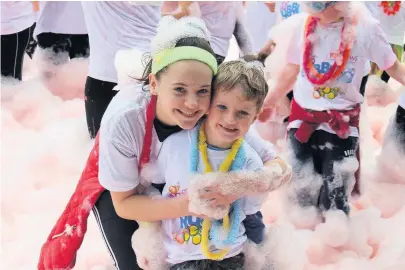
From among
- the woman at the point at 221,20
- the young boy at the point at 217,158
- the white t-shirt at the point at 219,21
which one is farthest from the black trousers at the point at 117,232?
the white t-shirt at the point at 219,21

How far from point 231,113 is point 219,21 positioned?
1.16 metres

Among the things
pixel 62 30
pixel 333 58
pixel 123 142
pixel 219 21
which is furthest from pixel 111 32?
pixel 62 30

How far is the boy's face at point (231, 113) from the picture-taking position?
987mm

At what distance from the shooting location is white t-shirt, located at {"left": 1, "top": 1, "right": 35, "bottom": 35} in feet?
8.08

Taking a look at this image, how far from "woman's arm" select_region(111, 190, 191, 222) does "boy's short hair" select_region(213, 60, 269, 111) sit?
0.22 m

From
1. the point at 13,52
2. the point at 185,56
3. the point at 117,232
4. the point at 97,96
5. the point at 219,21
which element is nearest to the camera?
the point at 185,56

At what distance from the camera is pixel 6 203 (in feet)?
6.29

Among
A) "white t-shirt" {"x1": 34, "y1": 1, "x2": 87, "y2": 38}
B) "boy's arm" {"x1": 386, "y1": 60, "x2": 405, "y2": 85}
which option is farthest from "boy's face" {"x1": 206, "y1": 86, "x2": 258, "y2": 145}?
"white t-shirt" {"x1": 34, "y1": 1, "x2": 87, "y2": 38}

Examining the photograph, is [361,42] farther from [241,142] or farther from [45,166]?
[45,166]

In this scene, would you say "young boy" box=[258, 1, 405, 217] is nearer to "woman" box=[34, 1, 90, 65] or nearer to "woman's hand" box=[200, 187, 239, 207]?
"woman's hand" box=[200, 187, 239, 207]

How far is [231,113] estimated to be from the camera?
0.99 meters

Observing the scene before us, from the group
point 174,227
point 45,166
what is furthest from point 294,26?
point 45,166

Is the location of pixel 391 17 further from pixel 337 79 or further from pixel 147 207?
pixel 147 207

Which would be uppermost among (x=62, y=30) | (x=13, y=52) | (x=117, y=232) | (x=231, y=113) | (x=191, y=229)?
(x=231, y=113)
